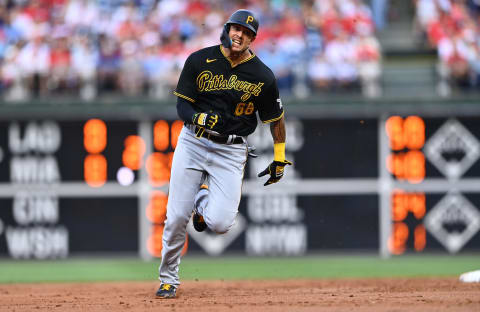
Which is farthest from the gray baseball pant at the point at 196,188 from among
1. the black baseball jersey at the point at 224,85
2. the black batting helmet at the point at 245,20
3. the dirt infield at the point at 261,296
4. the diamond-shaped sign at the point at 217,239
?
the diamond-shaped sign at the point at 217,239

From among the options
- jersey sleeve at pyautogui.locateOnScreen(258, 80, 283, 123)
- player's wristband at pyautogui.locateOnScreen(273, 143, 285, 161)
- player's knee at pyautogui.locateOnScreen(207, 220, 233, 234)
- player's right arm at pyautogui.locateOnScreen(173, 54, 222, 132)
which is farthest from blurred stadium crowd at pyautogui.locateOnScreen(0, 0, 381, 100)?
player's knee at pyautogui.locateOnScreen(207, 220, 233, 234)

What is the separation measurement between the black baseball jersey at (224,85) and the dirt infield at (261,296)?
1.51 metres

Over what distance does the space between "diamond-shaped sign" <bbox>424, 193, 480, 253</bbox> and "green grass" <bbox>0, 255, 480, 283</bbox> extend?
0.27 meters

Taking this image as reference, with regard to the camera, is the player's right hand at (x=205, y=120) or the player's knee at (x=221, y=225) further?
the player's knee at (x=221, y=225)

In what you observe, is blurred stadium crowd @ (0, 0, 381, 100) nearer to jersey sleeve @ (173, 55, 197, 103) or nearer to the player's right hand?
jersey sleeve @ (173, 55, 197, 103)

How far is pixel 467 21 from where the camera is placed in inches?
607

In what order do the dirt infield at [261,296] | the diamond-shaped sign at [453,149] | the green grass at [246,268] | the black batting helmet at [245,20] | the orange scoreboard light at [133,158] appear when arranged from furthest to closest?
1. the diamond-shaped sign at [453,149]
2. the orange scoreboard light at [133,158]
3. the green grass at [246,268]
4. the black batting helmet at [245,20]
5. the dirt infield at [261,296]

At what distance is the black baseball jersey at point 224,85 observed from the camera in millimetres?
7297

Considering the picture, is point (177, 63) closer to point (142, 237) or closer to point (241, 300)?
point (142, 237)

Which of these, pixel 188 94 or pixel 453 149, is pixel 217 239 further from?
pixel 188 94

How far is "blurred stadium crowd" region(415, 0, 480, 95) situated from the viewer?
14.1m

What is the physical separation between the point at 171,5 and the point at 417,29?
454 cm

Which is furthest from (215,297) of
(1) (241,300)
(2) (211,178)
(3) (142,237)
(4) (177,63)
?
(4) (177,63)

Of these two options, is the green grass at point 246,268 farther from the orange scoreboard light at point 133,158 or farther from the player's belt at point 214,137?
the player's belt at point 214,137
